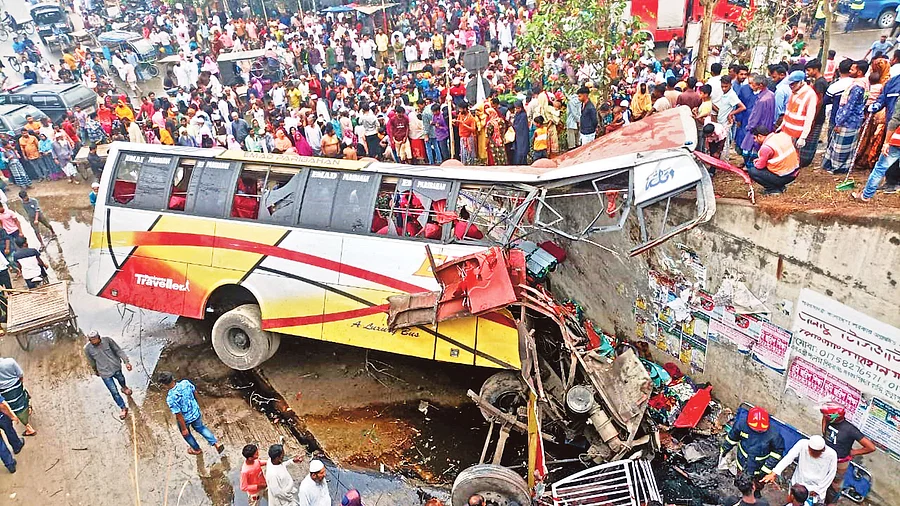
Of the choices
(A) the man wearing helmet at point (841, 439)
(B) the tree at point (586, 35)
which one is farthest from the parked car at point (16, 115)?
(A) the man wearing helmet at point (841, 439)

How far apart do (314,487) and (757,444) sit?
443cm

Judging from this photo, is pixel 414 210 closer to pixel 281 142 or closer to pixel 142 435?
pixel 142 435

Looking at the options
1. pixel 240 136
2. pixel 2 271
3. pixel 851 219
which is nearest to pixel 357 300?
pixel 851 219

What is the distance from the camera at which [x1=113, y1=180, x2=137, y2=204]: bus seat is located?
8.83m

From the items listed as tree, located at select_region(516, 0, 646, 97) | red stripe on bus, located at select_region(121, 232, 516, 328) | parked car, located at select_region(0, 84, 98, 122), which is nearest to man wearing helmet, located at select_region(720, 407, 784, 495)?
red stripe on bus, located at select_region(121, 232, 516, 328)

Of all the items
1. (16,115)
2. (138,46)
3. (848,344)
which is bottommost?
(848,344)

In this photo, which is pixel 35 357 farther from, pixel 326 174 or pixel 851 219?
pixel 851 219

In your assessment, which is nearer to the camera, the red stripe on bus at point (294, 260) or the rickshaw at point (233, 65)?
the red stripe on bus at point (294, 260)

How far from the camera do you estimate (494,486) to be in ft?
20.1

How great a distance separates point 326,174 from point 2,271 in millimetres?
6850

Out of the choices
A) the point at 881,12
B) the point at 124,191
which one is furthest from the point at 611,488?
the point at 881,12

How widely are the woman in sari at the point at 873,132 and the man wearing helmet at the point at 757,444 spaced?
3375mm

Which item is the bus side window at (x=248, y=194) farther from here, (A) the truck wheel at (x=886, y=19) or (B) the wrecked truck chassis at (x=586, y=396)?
(A) the truck wheel at (x=886, y=19)

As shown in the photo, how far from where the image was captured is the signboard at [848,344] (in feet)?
18.3
